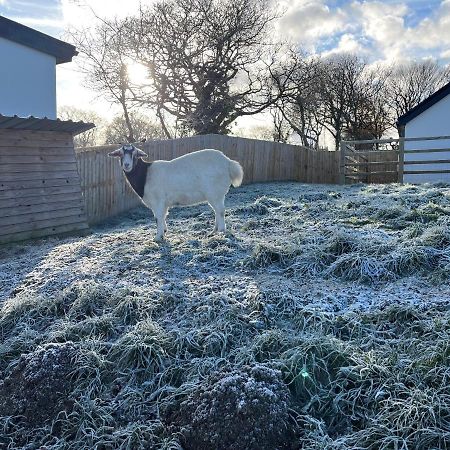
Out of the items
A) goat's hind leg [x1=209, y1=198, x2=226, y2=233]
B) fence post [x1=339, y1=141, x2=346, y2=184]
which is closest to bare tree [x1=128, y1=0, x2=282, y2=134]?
fence post [x1=339, y1=141, x2=346, y2=184]

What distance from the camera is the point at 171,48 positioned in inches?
873

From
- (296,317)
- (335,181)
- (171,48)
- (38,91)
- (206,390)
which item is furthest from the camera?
(171,48)

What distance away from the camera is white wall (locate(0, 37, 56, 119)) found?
990cm

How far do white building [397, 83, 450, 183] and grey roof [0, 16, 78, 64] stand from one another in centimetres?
1135

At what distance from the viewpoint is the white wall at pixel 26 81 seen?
390 inches

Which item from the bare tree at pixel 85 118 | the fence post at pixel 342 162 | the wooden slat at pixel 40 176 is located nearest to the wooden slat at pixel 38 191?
the wooden slat at pixel 40 176

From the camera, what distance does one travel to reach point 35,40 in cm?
1036

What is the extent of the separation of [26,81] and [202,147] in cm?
641

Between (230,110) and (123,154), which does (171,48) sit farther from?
(123,154)

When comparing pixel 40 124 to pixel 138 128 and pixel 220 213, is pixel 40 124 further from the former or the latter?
pixel 138 128

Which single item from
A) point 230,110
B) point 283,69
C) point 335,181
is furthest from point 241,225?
point 283,69

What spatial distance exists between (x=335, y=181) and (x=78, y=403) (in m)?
18.7

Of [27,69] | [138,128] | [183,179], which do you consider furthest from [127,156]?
[138,128]

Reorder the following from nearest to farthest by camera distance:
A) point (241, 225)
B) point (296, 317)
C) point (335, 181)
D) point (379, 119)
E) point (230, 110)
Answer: point (296, 317) → point (241, 225) → point (335, 181) → point (230, 110) → point (379, 119)
